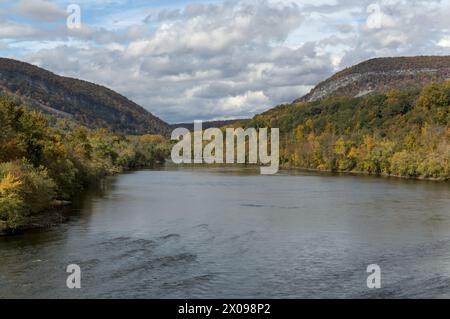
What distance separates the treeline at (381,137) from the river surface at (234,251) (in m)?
52.2

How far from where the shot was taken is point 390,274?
1092 inches

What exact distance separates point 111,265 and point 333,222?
21.2 m

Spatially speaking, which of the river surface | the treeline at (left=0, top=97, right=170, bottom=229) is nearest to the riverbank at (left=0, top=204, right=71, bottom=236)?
the treeline at (left=0, top=97, right=170, bottom=229)

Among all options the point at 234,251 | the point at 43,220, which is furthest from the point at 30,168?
the point at 234,251

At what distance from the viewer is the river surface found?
2484 centimetres

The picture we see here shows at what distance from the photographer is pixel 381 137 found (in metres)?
143

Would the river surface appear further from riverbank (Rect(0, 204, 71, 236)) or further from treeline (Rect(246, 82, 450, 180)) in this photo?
treeline (Rect(246, 82, 450, 180))

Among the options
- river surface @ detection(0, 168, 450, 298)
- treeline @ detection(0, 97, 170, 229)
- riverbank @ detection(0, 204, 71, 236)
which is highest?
treeline @ detection(0, 97, 170, 229)

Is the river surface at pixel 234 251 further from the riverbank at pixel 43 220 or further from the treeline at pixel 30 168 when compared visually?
the treeline at pixel 30 168

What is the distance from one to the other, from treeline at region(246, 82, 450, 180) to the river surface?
171 feet

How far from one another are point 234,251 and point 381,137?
11719 cm

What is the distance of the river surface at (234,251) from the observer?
81.5 feet
